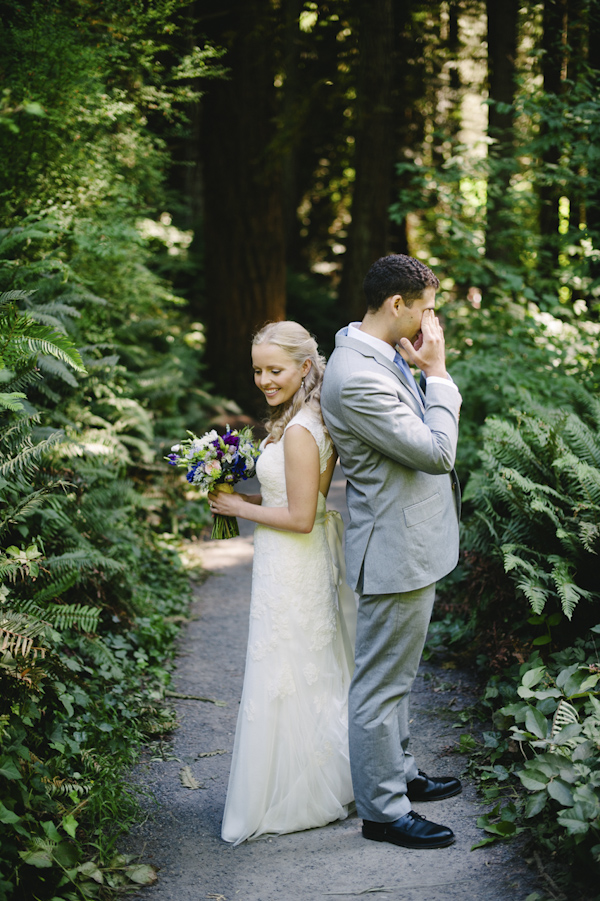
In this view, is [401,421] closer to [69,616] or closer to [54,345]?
[54,345]

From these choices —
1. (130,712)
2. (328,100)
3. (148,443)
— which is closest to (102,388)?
(148,443)

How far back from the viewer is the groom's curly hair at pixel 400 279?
9.96ft

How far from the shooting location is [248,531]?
834cm

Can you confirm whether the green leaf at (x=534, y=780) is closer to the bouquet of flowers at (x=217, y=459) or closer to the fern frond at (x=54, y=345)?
the bouquet of flowers at (x=217, y=459)

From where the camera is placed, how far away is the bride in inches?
132

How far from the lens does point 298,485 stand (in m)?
3.31

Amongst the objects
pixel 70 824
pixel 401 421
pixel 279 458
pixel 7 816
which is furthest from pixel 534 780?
pixel 7 816

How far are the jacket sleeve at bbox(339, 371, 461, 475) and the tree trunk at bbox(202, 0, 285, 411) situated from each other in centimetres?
841

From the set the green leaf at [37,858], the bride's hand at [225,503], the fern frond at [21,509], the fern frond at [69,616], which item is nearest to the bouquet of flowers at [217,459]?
the bride's hand at [225,503]

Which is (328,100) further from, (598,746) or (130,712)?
(598,746)

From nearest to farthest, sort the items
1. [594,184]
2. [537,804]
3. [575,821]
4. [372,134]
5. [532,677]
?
[575,821], [537,804], [532,677], [594,184], [372,134]

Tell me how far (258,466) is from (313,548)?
0.48 m

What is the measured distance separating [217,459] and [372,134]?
10.3m

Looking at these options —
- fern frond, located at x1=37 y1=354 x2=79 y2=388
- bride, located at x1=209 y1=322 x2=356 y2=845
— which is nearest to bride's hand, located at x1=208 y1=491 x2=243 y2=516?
bride, located at x1=209 y1=322 x2=356 y2=845
